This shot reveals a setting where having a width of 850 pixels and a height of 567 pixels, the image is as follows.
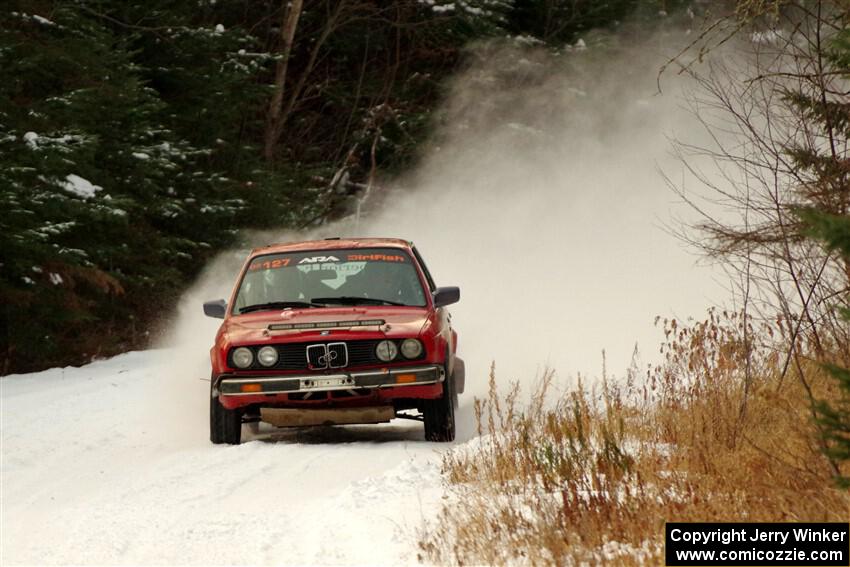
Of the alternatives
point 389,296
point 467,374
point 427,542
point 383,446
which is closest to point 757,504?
point 427,542

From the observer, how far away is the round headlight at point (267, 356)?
31.3ft

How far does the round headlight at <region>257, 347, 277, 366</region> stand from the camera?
9555 mm

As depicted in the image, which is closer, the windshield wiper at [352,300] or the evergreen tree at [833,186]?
the evergreen tree at [833,186]

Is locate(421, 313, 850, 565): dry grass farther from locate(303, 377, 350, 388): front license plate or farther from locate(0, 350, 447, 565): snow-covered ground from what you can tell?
locate(303, 377, 350, 388): front license plate

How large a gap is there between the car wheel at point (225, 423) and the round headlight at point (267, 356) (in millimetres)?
532

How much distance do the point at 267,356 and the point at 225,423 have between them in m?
0.73

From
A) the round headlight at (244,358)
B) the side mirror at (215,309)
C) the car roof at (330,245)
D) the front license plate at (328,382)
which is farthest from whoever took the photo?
the car roof at (330,245)

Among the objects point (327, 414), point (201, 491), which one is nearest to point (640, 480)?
point (201, 491)

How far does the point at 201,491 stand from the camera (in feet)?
25.5

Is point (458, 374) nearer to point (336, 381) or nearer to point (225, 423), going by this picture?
point (336, 381)

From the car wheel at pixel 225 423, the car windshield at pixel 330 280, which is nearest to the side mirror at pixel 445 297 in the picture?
the car windshield at pixel 330 280

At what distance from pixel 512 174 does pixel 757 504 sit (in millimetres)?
31715

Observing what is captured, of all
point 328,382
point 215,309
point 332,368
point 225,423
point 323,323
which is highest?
point 215,309

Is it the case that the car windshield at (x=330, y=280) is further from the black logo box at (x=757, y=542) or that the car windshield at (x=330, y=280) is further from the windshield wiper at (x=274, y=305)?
the black logo box at (x=757, y=542)
